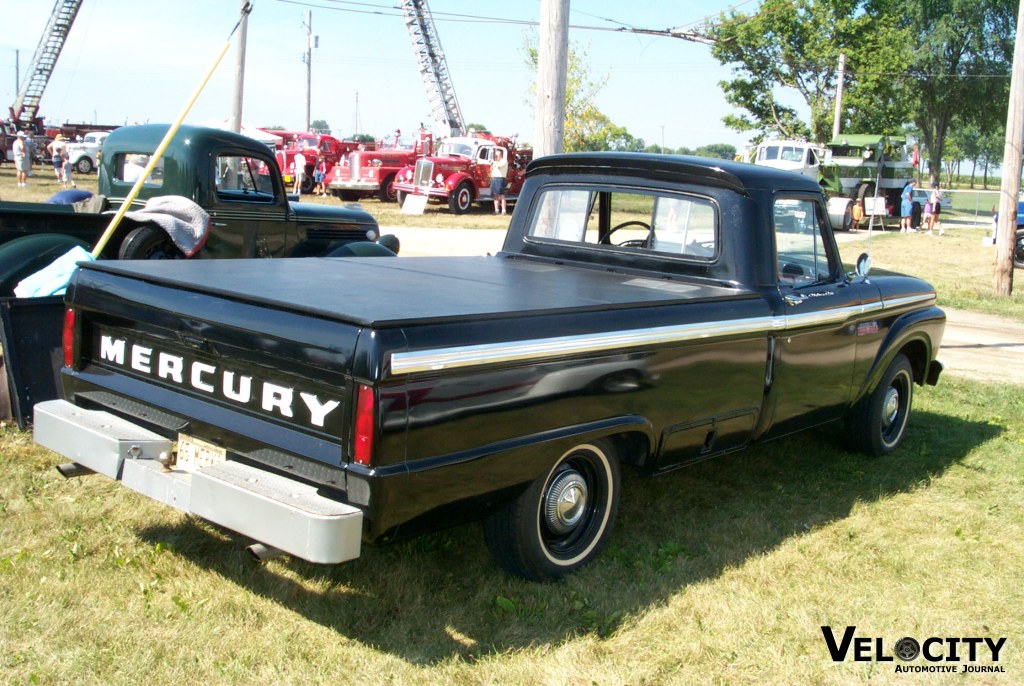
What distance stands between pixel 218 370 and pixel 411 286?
91 cm

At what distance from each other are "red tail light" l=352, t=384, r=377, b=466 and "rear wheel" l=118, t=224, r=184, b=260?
4956 mm

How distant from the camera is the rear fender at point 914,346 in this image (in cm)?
556

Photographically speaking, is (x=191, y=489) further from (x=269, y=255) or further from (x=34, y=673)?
(x=269, y=255)

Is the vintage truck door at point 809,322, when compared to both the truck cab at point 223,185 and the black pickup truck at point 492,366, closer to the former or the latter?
the black pickup truck at point 492,366

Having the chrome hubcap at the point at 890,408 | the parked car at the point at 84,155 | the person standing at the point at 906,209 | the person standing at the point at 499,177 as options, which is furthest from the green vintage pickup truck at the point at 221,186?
the parked car at the point at 84,155

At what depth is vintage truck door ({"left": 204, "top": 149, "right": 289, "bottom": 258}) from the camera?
8.59 meters

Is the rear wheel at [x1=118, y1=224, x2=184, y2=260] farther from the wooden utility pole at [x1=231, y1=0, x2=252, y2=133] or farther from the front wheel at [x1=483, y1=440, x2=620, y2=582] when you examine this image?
the wooden utility pole at [x1=231, y1=0, x2=252, y2=133]

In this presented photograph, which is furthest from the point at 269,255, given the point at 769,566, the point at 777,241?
the point at 769,566

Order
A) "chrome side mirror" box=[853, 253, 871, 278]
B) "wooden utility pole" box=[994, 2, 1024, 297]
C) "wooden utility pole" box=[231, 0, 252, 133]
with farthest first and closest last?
"wooden utility pole" box=[231, 0, 252, 133]
"wooden utility pole" box=[994, 2, 1024, 297]
"chrome side mirror" box=[853, 253, 871, 278]

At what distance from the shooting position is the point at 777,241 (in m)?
4.78

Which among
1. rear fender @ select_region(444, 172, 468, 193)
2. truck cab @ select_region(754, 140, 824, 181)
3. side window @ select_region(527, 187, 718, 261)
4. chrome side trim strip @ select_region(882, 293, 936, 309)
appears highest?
truck cab @ select_region(754, 140, 824, 181)

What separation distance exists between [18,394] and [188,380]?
2254 millimetres

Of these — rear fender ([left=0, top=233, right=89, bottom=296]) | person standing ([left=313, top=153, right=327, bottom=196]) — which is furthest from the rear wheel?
person standing ([left=313, top=153, right=327, bottom=196])

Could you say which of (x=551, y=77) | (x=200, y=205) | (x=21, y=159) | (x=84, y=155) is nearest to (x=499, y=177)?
(x=21, y=159)
